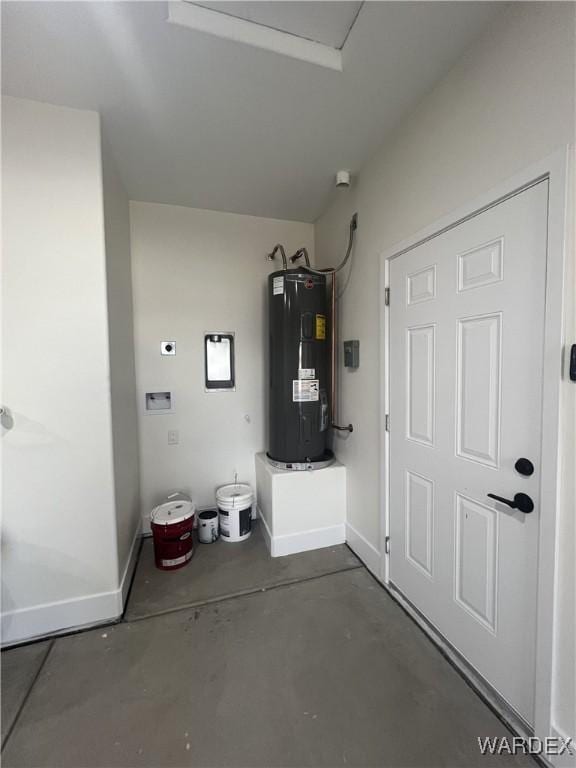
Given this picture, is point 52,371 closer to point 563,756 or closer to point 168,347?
point 168,347

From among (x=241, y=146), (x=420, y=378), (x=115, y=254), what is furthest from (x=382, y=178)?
(x=115, y=254)

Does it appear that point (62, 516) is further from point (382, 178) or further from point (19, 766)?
point (382, 178)

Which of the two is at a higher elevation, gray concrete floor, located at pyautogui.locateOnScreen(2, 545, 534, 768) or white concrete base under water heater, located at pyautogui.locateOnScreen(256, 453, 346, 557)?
white concrete base under water heater, located at pyautogui.locateOnScreen(256, 453, 346, 557)

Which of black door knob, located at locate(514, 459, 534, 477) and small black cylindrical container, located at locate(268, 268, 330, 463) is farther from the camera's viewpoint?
small black cylindrical container, located at locate(268, 268, 330, 463)

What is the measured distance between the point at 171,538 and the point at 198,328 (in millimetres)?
1589

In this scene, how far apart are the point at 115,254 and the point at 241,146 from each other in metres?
1.00

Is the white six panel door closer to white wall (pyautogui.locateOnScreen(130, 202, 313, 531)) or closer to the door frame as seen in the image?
the door frame

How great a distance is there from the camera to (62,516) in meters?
1.62

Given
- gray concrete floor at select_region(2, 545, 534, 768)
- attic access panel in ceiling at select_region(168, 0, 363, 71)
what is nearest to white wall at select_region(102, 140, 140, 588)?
gray concrete floor at select_region(2, 545, 534, 768)

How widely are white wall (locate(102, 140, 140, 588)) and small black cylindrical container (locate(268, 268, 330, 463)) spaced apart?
104 centimetres

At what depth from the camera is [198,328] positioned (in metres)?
2.60

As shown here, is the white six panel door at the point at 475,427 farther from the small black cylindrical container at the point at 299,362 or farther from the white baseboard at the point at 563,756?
the small black cylindrical container at the point at 299,362

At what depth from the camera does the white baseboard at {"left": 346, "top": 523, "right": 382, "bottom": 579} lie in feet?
6.53

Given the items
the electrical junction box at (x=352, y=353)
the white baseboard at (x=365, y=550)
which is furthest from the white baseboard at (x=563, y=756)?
the electrical junction box at (x=352, y=353)
